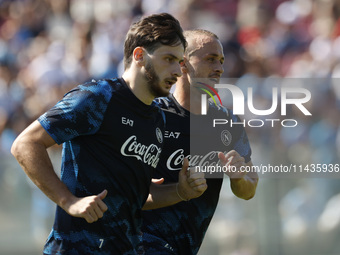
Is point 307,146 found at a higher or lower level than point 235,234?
higher

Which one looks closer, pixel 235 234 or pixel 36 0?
pixel 235 234

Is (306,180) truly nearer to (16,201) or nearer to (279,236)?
(279,236)

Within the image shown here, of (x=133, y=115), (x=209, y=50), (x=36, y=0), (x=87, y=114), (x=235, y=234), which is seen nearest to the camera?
(x=87, y=114)

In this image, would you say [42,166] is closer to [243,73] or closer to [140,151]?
[140,151]

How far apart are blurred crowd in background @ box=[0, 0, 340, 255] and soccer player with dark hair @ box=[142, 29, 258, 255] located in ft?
10.8

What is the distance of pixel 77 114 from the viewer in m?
4.04

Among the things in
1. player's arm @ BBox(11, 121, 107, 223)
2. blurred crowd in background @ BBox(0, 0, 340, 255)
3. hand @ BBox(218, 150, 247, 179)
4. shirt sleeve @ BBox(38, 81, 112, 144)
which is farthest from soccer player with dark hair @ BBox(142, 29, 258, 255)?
blurred crowd in background @ BBox(0, 0, 340, 255)

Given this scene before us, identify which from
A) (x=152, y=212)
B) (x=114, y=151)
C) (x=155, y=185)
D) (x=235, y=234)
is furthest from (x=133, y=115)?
(x=235, y=234)

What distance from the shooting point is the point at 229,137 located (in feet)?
18.2

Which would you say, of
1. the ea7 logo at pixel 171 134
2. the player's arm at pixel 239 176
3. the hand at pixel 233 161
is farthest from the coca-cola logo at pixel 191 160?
the hand at pixel 233 161

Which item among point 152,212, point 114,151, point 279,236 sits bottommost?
point 279,236

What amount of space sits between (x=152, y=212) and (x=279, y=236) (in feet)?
13.3

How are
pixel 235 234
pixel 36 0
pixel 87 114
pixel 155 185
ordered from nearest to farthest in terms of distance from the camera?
pixel 87 114
pixel 155 185
pixel 235 234
pixel 36 0

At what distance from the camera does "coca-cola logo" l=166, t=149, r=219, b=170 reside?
5.31 metres
